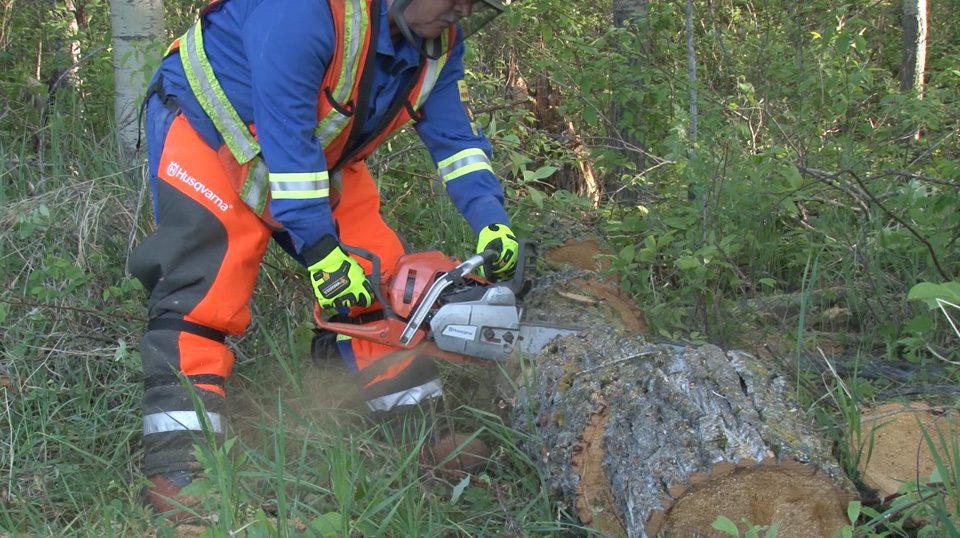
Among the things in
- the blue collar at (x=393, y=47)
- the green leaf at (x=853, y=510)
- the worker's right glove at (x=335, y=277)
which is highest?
the blue collar at (x=393, y=47)

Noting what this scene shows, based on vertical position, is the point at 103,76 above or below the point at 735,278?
above

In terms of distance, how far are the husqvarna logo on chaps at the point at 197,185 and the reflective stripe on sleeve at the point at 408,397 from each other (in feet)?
3.21

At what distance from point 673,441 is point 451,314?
37.6 inches

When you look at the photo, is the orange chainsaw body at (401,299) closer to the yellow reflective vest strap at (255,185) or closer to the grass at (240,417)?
the grass at (240,417)

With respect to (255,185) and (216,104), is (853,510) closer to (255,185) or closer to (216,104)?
(255,185)

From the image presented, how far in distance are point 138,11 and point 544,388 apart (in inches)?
129

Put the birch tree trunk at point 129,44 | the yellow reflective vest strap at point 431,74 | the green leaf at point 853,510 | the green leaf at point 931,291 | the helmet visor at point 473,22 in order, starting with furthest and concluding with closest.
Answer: the birch tree trunk at point 129,44 < the yellow reflective vest strap at point 431,74 < the helmet visor at point 473,22 < the green leaf at point 853,510 < the green leaf at point 931,291

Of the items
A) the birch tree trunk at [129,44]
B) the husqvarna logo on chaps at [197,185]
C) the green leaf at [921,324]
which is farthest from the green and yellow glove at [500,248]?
the birch tree trunk at [129,44]

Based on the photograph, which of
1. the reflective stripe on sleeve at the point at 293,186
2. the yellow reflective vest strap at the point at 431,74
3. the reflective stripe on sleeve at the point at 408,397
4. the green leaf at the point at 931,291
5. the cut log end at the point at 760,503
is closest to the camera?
the green leaf at the point at 931,291

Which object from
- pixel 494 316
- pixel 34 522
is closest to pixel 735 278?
pixel 494 316

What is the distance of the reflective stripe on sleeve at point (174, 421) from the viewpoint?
10.2ft

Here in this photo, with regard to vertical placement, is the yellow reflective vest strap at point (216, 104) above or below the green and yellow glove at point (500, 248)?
above

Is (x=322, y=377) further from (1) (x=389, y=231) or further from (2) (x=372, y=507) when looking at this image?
(2) (x=372, y=507)

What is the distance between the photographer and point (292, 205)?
300 centimetres
